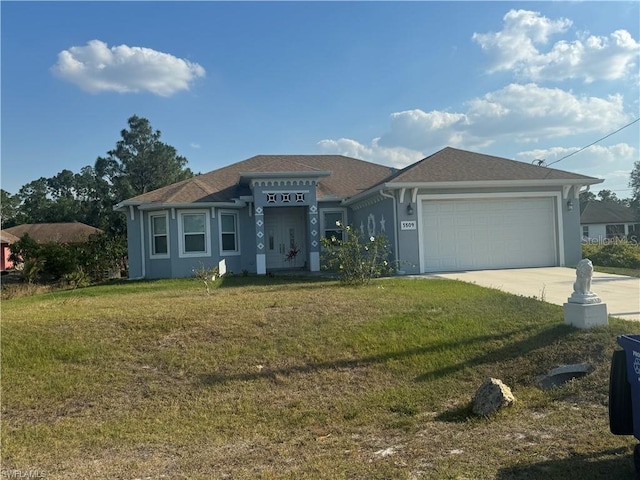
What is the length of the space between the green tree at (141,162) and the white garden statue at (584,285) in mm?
36242

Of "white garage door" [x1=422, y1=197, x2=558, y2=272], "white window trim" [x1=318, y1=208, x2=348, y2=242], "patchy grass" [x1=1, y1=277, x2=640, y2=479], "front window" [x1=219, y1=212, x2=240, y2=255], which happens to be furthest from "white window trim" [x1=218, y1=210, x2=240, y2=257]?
"patchy grass" [x1=1, y1=277, x2=640, y2=479]

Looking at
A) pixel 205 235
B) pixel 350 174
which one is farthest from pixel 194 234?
pixel 350 174

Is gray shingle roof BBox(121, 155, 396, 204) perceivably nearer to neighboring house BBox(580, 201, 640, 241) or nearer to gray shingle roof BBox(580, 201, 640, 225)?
gray shingle roof BBox(580, 201, 640, 225)

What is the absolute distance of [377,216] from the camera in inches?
655

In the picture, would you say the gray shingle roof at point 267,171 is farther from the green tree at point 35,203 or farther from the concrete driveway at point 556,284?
the green tree at point 35,203

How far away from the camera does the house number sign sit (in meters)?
14.8

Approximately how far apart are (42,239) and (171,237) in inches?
1246

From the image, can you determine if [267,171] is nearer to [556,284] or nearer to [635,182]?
[556,284]

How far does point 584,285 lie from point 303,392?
4.16 m

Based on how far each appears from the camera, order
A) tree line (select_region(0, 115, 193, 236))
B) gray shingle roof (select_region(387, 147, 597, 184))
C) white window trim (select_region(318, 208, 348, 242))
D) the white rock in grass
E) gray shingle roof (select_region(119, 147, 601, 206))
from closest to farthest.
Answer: the white rock in grass
gray shingle roof (select_region(387, 147, 597, 184))
gray shingle roof (select_region(119, 147, 601, 206))
white window trim (select_region(318, 208, 348, 242))
tree line (select_region(0, 115, 193, 236))

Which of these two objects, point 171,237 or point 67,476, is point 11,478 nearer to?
point 67,476

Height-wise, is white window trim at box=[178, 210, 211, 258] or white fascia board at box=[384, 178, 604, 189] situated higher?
white fascia board at box=[384, 178, 604, 189]

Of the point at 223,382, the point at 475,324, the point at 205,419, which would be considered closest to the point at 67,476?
the point at 205,419

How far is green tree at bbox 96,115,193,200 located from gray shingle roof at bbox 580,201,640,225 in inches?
1442
